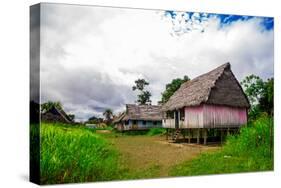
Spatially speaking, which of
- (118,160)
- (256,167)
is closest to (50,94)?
(118,160)

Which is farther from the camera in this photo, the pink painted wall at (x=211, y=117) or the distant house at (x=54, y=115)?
the pink painted wall at (x=211, y=117)

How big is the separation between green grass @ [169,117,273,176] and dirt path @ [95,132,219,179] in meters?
0.13

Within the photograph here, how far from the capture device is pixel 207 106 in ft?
29.3

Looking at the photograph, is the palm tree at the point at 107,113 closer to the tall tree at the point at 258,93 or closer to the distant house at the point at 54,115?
the distant house at the point at 54,115

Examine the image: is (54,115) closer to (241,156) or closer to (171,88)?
(171,88)

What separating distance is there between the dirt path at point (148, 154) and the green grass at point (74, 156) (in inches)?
6.5

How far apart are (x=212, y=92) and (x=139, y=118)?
3.96 ft

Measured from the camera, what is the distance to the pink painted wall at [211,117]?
891 cm

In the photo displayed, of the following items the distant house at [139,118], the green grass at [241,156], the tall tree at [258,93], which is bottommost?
the green grass at [241,156]

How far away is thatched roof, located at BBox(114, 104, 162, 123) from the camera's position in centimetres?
836

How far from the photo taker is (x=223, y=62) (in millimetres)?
8922

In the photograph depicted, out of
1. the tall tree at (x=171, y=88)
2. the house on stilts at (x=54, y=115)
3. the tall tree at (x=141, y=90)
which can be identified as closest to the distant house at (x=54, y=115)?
the house on stilts at (x=54, y=115)

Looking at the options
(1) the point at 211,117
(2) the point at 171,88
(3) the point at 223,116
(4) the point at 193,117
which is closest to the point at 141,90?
(2) the point at 171,88

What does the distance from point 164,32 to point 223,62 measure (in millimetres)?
1067
